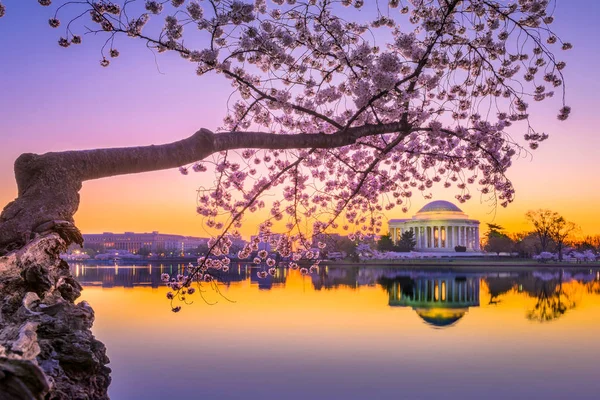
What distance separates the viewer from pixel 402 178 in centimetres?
1092

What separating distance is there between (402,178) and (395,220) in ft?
326

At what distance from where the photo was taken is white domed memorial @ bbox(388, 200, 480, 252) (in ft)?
321

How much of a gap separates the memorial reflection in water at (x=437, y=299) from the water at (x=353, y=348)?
0.15 metres

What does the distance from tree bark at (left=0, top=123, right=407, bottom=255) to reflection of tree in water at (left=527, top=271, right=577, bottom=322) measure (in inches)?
781

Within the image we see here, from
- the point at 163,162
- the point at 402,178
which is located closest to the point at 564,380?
the point at 402,178

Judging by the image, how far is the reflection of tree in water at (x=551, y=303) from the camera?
858 inches

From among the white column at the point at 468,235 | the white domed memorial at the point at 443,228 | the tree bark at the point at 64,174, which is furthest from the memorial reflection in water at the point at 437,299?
the white column at the point at 468,235

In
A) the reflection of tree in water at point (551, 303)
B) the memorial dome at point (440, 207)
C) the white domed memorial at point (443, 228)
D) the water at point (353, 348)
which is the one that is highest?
the memorial dome at point (440, 207)

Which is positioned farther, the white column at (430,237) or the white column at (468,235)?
the white column at (430,237)

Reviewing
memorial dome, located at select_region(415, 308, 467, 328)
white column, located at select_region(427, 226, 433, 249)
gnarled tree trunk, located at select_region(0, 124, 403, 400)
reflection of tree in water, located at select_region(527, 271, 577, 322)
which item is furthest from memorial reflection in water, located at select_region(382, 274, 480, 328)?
white column, located at select_region(427, 226, 433, 249)

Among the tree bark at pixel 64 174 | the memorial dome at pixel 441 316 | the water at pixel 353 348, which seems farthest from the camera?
the memorial dome at pixel 441 316

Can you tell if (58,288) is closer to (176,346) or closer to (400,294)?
(176,346)

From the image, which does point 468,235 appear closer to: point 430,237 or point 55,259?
point 430,237

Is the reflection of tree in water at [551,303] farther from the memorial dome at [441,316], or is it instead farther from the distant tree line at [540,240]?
the distant tree line at [540,240]
